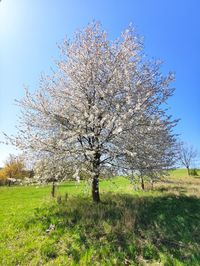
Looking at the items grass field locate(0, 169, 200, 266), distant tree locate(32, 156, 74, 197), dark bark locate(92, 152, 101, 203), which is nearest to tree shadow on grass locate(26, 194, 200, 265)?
grass field locate(0, 169, 200, 266)

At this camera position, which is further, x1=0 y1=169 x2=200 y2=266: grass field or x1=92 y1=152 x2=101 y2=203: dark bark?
x1=92 y1=152 x2=101 y2=203: dark bark

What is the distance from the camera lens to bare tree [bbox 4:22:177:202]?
10.1m

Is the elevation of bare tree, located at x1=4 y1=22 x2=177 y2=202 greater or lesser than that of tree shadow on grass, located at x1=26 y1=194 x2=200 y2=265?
greater

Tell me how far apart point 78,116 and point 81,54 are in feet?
10.8

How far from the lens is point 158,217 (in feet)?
29.8

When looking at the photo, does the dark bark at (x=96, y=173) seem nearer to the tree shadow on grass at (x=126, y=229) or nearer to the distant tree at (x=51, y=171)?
the tree shadow on grass at (x=126, y=229)

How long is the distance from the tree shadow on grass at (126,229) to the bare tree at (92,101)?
6.08 feet

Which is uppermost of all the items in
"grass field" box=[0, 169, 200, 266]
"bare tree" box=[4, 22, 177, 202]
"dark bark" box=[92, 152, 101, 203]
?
"bare tree" box=[4, 22, 177, 202]

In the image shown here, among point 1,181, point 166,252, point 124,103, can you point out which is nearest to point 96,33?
point 124,103

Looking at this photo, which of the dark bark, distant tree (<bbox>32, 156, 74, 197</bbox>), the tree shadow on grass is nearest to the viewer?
the tree shadow on grass

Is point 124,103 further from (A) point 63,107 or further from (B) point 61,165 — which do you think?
(B) point 61,165

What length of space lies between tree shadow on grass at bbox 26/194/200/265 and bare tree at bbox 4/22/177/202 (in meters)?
1.85

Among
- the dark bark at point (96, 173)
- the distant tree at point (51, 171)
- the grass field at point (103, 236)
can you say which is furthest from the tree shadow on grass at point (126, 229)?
the distant tree at point (51, 171)

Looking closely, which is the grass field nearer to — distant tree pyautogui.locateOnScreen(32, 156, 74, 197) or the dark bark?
the dark bark
